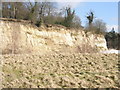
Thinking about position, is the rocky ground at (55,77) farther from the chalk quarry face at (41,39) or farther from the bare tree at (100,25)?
the bare tree at (100,25)

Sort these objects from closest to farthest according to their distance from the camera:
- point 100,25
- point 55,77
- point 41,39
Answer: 1. point 55,77
2. point 41,39
3. point 100,25

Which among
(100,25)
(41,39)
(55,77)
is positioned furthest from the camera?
(100,25)

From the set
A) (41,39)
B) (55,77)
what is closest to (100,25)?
(41,39)

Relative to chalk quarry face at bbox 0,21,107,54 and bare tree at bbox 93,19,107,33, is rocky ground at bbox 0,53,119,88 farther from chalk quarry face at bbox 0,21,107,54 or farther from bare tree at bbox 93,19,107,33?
bare tree at bbox 93,19,107,33

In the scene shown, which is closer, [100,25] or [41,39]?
[41,39]

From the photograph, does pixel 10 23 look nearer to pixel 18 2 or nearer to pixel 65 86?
pixel 18 2

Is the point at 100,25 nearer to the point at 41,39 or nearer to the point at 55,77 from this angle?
the point at 41,39

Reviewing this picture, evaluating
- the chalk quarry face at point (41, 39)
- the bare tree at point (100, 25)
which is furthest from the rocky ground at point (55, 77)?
the bare tree at point (100, 25)

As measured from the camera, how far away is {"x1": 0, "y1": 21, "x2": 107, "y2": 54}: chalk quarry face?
64.1ft

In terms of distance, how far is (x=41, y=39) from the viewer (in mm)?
23094

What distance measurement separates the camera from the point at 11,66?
10125 mm

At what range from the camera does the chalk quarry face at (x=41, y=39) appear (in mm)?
19547

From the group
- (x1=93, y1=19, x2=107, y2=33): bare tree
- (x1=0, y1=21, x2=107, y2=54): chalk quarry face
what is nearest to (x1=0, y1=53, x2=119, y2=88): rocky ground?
(x1=0, y1=21, x2=107, y2=54): chalk quarry face

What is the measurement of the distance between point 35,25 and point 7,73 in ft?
49.0
